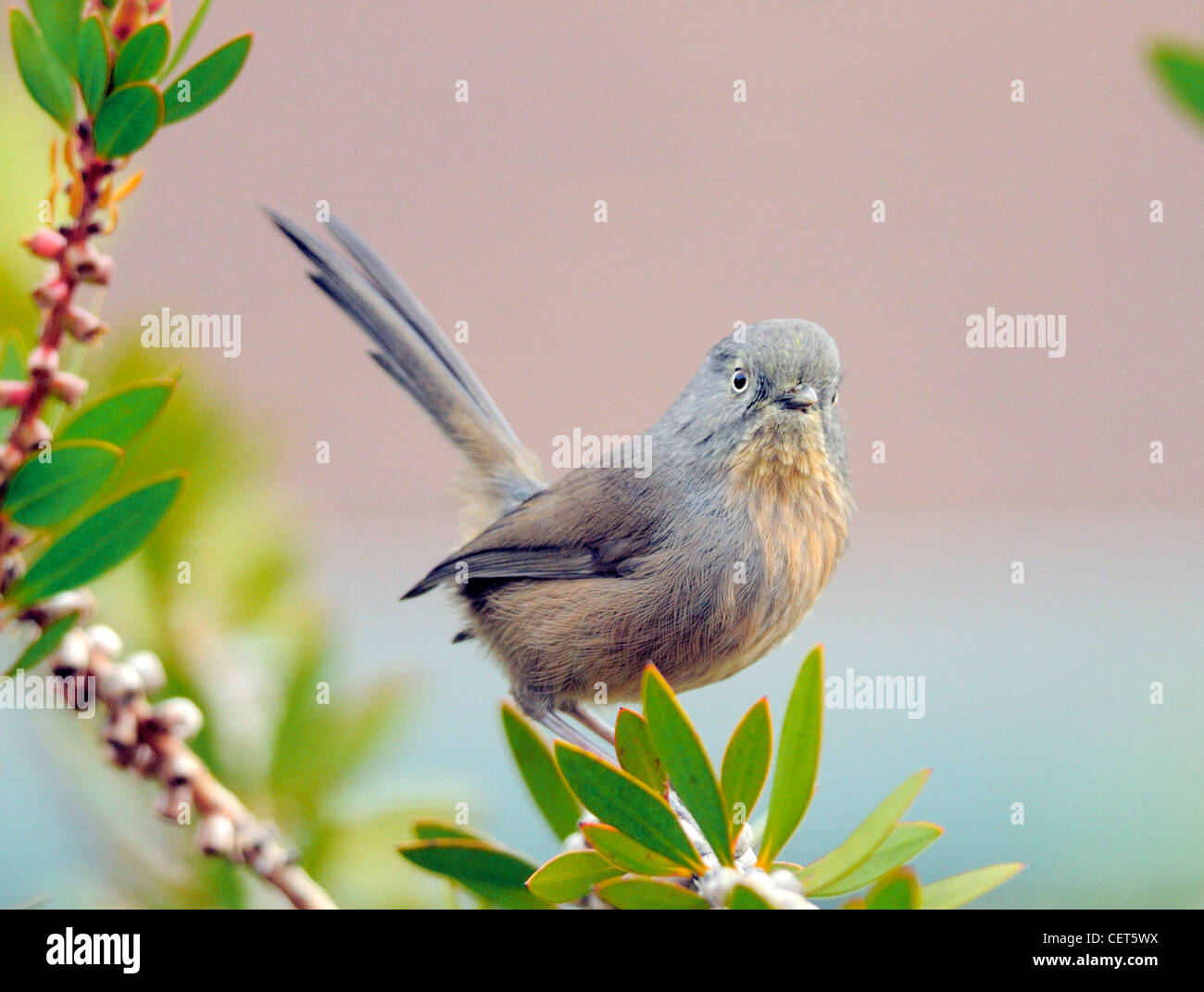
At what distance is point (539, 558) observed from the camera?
6.82 ft

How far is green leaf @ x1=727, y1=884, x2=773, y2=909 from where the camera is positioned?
76 cm

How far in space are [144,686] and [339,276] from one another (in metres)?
1.07

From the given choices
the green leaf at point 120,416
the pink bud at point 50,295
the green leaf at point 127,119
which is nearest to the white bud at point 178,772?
the green leaf at point 120,416

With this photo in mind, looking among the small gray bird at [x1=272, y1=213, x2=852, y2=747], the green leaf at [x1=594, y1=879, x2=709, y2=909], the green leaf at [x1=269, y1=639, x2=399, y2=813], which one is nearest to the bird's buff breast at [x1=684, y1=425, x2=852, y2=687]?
the small gray bird at [x1=272, y1=213, x2=852, y2=747]

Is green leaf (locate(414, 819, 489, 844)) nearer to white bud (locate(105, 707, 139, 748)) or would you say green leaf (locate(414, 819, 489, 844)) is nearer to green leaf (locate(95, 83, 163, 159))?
white bud (locate(105, 707, 139, 748))

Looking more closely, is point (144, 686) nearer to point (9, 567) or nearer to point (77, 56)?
point (9, 567)

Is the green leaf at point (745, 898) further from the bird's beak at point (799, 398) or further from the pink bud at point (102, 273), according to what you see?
the bird's beak at point (799, 398)

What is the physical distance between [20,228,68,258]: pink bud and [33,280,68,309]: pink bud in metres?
0.02

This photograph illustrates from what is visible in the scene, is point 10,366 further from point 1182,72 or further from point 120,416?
point 1182,72

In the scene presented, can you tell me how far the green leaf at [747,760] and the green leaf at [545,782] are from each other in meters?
0.29

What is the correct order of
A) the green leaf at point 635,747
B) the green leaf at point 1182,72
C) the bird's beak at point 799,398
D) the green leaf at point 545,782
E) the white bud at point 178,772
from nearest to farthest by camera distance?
the green leaf at point 1182,72 < the white bud at point 178,772 < the green leaf at point 635,747 < the green leaf at point 545,782 < the bird's beak at point 799,398

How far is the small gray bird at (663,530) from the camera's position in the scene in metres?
1.75

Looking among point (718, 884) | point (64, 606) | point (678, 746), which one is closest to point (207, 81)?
point (64, 606)

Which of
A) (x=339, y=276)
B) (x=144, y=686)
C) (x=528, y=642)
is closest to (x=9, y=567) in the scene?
(x=144, y=686)
